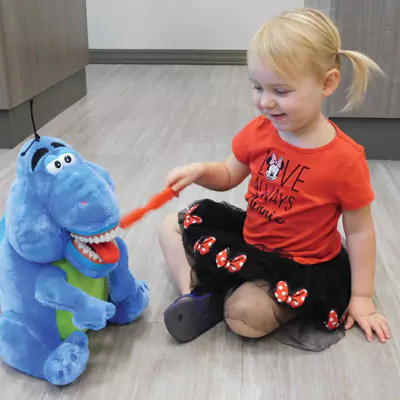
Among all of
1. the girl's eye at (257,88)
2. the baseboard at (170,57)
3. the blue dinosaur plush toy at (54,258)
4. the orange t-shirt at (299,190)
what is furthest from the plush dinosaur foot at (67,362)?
the baseboard at (170,57)

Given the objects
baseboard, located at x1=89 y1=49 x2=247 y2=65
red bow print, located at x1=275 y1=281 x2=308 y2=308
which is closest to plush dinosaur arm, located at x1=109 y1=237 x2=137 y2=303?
red bow print, located at x1=275 y1=281 x2=308 y2=308

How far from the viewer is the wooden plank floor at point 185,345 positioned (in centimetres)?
77

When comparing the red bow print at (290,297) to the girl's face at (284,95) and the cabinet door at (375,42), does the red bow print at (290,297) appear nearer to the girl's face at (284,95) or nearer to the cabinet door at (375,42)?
the girl's face at (284,95)

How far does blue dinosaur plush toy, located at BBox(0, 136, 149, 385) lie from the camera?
71 cm

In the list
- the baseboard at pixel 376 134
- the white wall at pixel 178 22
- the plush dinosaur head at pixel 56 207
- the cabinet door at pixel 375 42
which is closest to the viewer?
the plush dinosaur head at pixel 56 207

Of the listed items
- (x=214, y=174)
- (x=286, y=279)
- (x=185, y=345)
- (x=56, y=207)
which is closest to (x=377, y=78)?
(x=214, y=174)

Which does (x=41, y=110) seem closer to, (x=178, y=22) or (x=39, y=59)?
(x=39, y=59)

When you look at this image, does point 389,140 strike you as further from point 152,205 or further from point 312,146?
point 152,205

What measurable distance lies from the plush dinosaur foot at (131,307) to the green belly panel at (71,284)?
7 centimetres

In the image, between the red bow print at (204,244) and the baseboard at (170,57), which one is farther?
the baseboard at (170,57)

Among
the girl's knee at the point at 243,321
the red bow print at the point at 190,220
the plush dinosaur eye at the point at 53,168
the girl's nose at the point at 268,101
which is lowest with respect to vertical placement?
the girl's knee at the point at 243,321

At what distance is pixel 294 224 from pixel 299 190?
0.19 feet

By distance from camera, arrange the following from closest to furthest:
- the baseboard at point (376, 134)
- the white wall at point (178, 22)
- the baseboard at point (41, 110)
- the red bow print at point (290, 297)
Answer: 1. the red bow print at point (290, 297)
2. the baseboard at point (376, 134)
3. the baseboard at point (41, 110)
4. the white wall at point (178, 22)

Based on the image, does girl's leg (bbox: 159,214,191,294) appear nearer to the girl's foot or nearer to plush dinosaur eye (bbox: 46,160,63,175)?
the girl's foot
